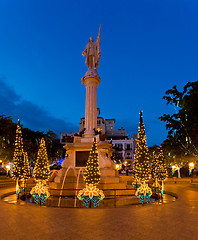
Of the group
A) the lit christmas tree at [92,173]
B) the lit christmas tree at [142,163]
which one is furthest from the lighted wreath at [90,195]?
the lit christmas tree at [142,163]

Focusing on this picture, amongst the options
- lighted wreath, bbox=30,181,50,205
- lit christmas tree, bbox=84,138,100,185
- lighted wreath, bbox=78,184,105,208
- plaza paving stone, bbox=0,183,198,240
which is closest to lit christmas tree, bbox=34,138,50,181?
lighted wreath, bbox=30,181,50,205

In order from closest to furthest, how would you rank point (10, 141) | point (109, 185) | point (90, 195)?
1. point (90, 195)
2. point (109, 185)
3. point (10, 141)

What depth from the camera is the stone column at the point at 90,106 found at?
829 inches

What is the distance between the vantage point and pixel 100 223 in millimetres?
7902

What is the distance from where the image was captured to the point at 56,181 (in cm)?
1666

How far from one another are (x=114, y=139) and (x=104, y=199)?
247 feet

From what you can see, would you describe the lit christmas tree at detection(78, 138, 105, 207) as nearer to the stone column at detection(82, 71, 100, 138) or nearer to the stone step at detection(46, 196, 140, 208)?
the stone step at detection(46, 196, 140, 208)

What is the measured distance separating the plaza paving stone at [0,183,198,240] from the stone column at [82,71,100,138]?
1129cm

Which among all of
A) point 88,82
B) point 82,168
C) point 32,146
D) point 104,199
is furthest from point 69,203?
point 32,146

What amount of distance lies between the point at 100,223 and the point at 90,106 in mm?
14718

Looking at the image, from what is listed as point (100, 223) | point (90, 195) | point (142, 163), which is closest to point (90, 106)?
point (142, 163)

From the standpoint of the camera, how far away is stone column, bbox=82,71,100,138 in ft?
69.1

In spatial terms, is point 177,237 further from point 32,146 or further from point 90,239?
point 32,146

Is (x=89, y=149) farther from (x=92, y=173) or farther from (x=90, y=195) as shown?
(x=90, y=195)
